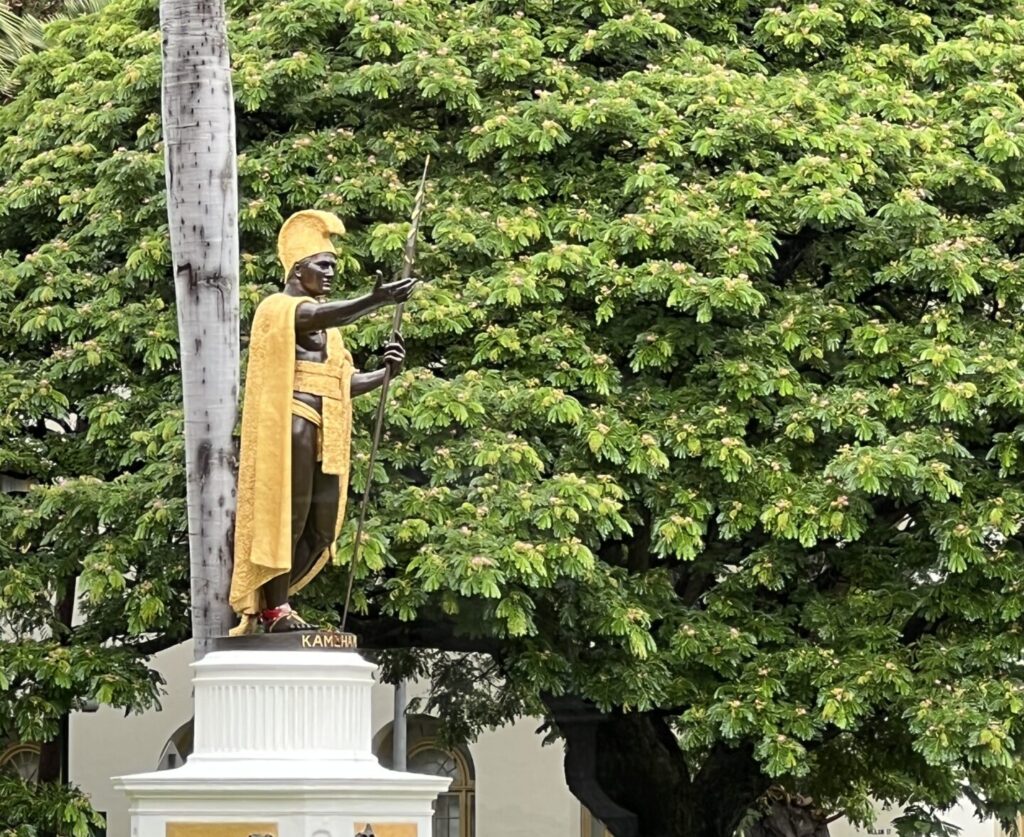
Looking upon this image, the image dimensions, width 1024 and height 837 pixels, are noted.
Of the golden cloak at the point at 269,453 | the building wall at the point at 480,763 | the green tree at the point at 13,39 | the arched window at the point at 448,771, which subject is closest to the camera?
the golden cloak at the point at 269,453

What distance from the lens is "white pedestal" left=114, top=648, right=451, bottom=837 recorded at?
451 inches

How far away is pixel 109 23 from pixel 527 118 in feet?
15.8

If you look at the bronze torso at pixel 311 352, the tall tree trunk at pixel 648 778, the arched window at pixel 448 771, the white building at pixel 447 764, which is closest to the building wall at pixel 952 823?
the white building at pixel 447 764

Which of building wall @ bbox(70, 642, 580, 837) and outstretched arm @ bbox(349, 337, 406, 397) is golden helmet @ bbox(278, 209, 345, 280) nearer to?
outstretched arm @ bbox(349, 337, 406, 397)

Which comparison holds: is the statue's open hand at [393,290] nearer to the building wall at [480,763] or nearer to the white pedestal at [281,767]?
the white pedestal at [281,767]

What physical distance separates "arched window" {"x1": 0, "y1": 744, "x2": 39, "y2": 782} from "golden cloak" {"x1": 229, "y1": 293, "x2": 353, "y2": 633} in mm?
16520

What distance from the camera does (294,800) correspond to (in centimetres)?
1143

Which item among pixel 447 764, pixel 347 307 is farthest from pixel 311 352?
pixel 447 764

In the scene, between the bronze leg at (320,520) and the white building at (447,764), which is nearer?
the bronze leg at (320,520)

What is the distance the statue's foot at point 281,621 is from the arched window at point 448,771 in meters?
16.9

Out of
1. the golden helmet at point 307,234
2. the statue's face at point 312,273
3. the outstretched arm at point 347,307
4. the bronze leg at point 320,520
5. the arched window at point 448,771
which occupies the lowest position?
the arched window at point 448,771

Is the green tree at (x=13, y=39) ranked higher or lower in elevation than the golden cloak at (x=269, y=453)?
higher

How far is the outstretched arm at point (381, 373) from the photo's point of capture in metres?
12.2

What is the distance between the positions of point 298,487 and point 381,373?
0.79 m
